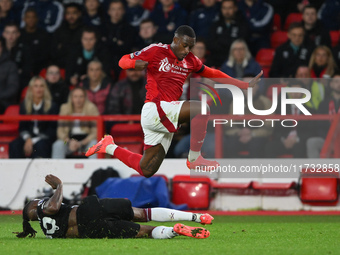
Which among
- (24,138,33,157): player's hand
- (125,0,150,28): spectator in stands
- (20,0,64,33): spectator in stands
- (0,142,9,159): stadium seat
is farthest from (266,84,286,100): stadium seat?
(20,0,64,33): spectator in stands

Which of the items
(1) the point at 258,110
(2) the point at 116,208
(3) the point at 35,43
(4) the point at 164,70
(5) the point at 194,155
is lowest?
(2) the point at 116,208

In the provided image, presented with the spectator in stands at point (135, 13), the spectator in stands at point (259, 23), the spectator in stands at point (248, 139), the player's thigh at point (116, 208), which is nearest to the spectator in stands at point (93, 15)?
the spectator in stands at point (135, 13)

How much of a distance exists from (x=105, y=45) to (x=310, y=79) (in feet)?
13.4

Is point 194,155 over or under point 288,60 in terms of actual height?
under

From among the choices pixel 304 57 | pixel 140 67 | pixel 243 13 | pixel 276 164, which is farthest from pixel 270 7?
pixel 140 67

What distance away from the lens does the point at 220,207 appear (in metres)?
11.5

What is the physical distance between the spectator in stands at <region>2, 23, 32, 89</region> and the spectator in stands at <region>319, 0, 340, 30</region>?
5690 millimetres

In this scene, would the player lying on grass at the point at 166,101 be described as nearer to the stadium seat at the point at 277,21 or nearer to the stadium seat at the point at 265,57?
the stadium seat at the point at 265,57

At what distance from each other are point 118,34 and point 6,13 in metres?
2.73

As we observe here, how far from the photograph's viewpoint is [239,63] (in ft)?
41.0

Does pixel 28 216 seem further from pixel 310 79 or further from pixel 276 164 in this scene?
pixel 310 79

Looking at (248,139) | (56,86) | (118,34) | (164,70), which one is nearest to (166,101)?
(164,70)

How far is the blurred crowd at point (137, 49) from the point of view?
37.9 ft

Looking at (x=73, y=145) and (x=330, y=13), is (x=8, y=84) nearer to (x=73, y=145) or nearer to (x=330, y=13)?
(x=73, y=145)
